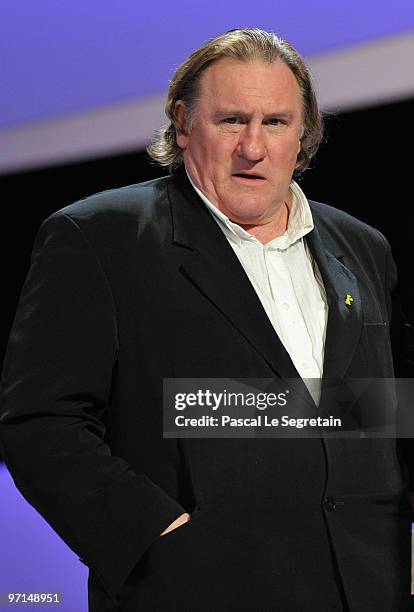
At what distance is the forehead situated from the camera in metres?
1.78

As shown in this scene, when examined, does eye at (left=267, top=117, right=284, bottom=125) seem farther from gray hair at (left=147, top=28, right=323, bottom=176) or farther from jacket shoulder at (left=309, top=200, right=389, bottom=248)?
jacket shoulder at (left=309, top=200, right=389, bottom=248)

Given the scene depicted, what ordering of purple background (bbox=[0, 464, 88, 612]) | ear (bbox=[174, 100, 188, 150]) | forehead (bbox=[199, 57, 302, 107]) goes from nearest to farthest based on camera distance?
forehead (bbox=[199, 57, 302, 107]) → ear (bbox=[174, 100, 188, 150]) → purple background (bbox=[0, 464, 88, 612])

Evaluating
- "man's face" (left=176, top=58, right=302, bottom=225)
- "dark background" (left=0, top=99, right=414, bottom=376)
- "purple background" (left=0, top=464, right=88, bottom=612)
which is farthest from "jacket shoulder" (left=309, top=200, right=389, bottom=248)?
"purple background" (left=0, top=464, right=88, bottom=612)

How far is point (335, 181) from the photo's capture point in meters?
2.93

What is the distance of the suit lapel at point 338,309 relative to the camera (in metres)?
1.73

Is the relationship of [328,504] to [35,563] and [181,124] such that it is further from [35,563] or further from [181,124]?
[35,563]

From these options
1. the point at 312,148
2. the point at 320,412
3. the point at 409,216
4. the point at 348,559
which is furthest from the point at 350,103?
the point at 348,559

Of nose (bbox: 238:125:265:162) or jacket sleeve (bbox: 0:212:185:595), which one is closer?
jacket sleeve (bbox: 0:212:185:595)

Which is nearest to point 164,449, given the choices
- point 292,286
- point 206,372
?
point 206,372

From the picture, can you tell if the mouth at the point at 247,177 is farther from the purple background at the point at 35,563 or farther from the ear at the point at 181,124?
the purple background at the point at 35,563

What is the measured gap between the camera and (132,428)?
1656 millimetres

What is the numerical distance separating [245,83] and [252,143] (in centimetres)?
12

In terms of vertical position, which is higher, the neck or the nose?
the nose

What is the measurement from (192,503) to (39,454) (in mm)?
287
